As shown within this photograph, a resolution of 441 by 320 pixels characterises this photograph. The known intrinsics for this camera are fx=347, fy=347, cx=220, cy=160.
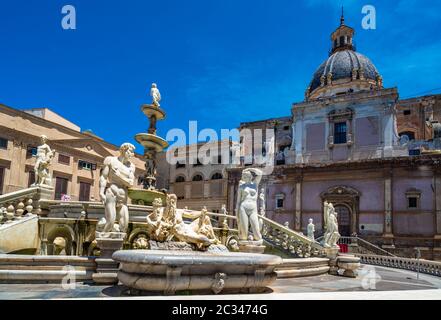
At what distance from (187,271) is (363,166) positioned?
27737 millimetres

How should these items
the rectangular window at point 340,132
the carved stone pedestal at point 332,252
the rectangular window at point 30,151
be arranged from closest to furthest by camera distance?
the carved stone pedestal at point 332,252 → the rectangular window at point 30,151 → the rectangular window at point 340,132

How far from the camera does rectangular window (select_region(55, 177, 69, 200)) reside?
Answer: 30.7m

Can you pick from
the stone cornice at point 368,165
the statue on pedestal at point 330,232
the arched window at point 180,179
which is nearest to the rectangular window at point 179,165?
the arched window at point 180,179

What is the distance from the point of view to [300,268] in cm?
988

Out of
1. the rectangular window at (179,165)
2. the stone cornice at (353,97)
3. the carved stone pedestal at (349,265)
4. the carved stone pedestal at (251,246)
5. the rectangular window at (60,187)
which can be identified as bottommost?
the carved stone pedestal at (349,265)

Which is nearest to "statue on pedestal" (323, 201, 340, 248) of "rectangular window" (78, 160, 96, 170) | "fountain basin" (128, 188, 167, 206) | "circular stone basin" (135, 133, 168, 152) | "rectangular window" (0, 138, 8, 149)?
"fountain basin" (128, 188, 167, 206)

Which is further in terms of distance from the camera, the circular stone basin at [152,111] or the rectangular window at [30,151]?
the rectangular window at [30,151]

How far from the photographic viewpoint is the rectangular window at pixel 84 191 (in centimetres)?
3322

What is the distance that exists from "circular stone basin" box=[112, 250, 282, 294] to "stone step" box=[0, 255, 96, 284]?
1623 millimetres

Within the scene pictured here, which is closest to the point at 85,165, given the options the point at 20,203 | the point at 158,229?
the point at 20,203

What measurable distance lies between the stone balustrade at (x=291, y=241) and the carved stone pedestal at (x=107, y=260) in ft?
25.7

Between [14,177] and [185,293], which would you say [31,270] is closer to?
[185,293]

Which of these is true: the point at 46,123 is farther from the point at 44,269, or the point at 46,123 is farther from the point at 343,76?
the point at 343,76

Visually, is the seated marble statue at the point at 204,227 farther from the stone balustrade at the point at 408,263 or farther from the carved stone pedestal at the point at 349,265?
the stone balustrade at the point at 408,263
